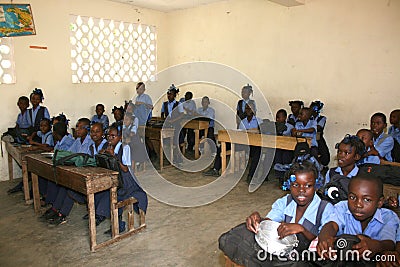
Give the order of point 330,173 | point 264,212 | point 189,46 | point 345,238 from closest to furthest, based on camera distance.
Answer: point 345,238 < point 330,173 < point 264,212 < point 189,46

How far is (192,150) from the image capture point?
291 inches

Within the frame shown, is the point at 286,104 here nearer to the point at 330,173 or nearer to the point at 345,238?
the point at 330,173

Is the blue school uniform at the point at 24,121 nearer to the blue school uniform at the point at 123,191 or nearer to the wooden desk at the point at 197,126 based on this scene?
the blue school uniform at the point at 123,191

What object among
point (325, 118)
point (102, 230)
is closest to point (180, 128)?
point (325, 118)

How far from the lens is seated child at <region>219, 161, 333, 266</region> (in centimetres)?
160

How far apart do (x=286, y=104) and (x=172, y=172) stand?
8.49ft

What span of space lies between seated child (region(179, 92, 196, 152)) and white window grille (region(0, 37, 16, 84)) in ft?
10.5

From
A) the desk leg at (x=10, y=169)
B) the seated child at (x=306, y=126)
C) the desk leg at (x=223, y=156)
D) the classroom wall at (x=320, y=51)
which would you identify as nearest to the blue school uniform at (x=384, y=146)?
the seated child at (x=306, y=126)

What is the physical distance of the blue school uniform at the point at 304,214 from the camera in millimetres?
1828

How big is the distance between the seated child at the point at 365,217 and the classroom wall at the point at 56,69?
542 centimetres

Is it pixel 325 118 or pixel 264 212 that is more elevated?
pixel 325 118

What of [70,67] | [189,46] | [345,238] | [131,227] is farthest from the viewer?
[189,46]

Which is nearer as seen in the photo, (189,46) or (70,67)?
(70,67)

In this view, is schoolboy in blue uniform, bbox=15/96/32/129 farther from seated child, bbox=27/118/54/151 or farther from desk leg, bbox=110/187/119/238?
desk leg, bbox=110/187/119/238
